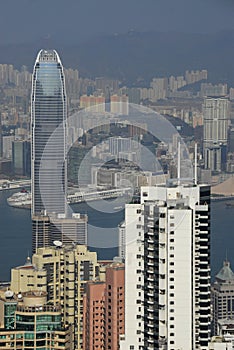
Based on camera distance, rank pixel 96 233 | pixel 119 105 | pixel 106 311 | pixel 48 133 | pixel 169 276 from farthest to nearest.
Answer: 1. pixel 48 133
2. pixel 119 105
3. pixel 96 233
4. pixel 106 311
5. pixel 169 276

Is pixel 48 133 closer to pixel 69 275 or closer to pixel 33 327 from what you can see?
pixel 69 275

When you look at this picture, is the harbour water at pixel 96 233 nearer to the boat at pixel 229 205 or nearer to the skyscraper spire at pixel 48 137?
the boat at pixel 229 205

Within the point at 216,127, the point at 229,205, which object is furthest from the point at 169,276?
the point at 216,127

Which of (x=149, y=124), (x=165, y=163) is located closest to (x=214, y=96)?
(x=149, y=124)

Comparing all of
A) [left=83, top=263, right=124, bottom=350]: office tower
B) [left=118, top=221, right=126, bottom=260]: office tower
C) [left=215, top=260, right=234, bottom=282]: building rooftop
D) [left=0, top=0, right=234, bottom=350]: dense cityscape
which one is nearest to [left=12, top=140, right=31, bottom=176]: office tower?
[left=0, top=0, right=234, bottom=350]: dense cityscape

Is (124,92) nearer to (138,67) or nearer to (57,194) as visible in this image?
(138,67)

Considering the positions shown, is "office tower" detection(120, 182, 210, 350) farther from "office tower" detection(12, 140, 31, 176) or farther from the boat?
"office tower" detection(12, 140, 31, 176)
